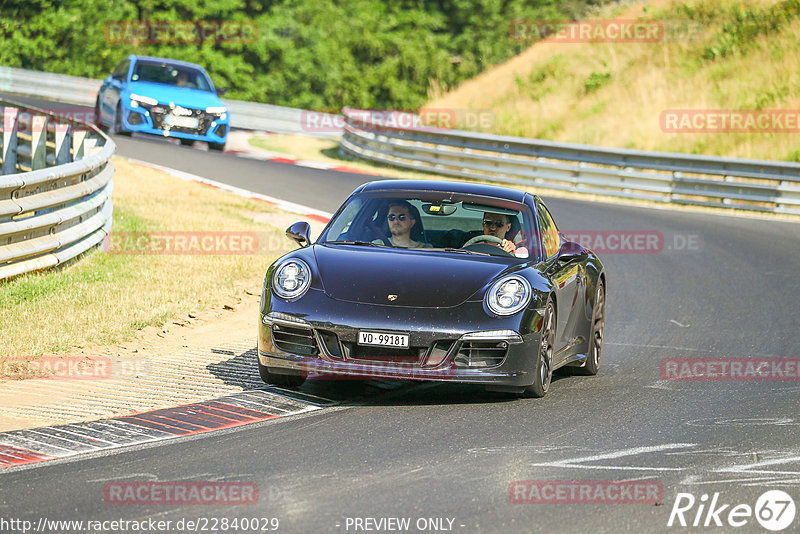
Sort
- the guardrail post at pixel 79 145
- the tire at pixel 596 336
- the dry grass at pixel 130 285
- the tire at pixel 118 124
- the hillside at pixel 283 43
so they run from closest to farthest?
the tire at pixel 596 336, the dry grass at pixel 130 285, the guardrail post at pixel 79 145, the tire at pixel 118 124, the hillside at pixel 283 43

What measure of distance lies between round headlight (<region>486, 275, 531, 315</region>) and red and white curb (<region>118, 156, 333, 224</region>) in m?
9.75

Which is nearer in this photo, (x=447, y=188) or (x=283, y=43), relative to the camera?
(x=447, y=188)

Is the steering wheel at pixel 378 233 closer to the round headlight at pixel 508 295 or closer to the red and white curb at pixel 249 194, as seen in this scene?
Answer: the round headlight at pixel 508 295

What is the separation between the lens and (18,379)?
830 cm

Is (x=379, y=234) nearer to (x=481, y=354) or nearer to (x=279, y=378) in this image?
(x=279, y=378)

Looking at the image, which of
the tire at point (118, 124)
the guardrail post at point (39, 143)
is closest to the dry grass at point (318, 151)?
the tire at point (118, 124)

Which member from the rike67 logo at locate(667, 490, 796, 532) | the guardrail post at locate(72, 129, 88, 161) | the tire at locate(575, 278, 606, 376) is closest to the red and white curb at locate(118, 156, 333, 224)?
the guardrail post at locate(72, 129, 88, 161)

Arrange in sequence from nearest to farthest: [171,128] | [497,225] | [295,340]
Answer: [295,340] < [497,225] < [171,128]

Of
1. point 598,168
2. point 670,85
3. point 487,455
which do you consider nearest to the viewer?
point 487,455

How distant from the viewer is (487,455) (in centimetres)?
634

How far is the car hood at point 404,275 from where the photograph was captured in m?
7.61

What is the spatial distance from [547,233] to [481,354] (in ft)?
5.95

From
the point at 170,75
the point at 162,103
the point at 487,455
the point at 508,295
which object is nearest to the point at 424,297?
the point at 508,295

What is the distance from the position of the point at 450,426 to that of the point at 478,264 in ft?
4.66
